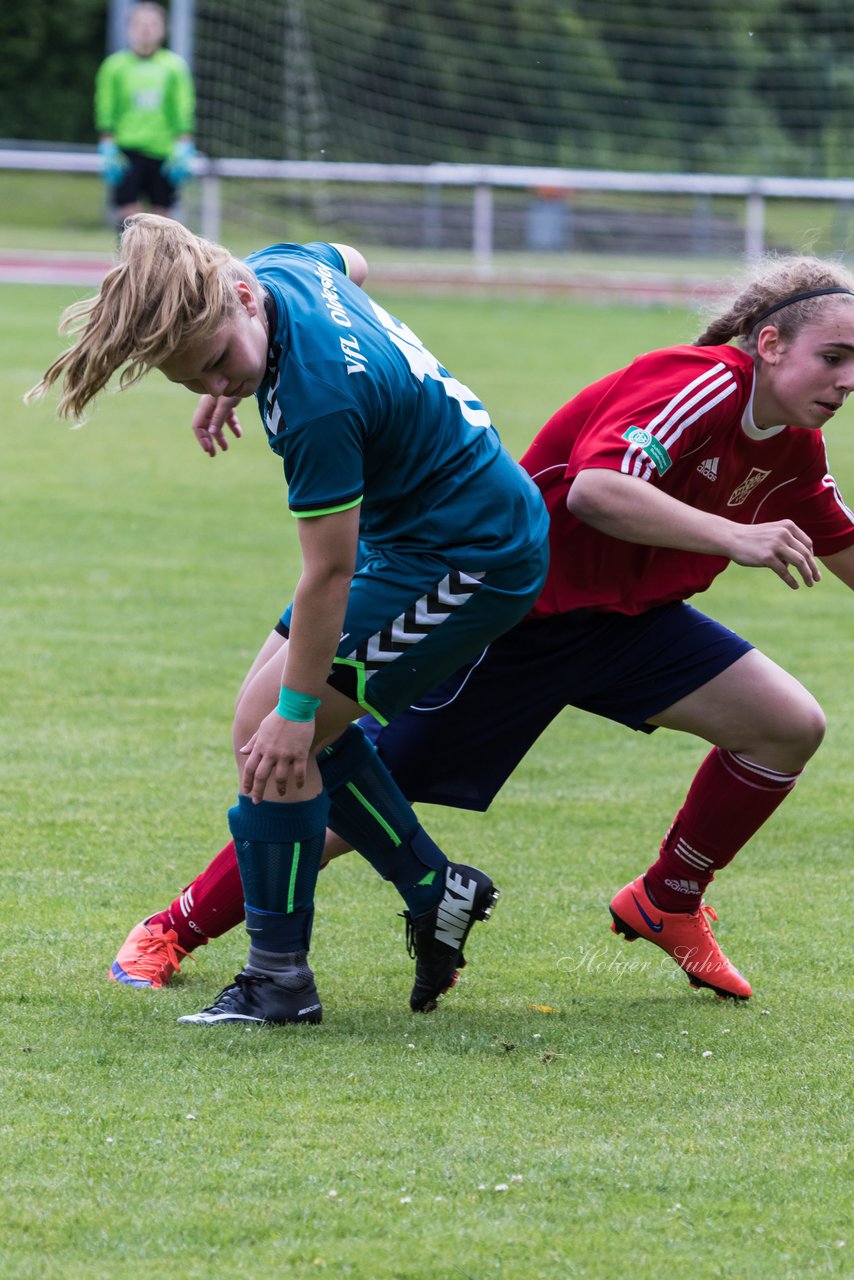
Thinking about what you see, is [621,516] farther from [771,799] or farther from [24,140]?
[24,140]

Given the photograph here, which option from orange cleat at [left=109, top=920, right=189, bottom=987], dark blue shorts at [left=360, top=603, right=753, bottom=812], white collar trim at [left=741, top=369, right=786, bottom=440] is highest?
white collar trim at [left=741, top=369, right=786, bottom=440]

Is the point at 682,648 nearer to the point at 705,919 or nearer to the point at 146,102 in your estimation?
the point at 705,919

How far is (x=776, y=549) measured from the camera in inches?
132

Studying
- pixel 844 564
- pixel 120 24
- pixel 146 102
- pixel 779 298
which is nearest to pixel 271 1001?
pixel 844 564

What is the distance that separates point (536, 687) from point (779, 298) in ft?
3.13

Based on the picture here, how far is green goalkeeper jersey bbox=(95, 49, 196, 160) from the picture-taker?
17984 millimetres

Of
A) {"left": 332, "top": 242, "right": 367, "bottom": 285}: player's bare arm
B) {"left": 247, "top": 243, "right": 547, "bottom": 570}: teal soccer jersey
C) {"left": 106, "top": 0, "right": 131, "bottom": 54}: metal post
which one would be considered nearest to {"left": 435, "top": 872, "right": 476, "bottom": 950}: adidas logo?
{"left": 247, "top": 243, "right": 547, "bottom": 570}: teal soccer jersey

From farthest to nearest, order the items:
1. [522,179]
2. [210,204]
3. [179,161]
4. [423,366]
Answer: [522,179] < [210,204] < [179,161] < [423,366]

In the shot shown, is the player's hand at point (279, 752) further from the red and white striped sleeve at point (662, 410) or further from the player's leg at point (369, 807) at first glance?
the red and white striped sleeve at point (662, 410)

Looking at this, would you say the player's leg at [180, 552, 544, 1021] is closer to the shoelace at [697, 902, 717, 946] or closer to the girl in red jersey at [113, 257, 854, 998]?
the girl in red jersey at [113, 257, 854, 998]

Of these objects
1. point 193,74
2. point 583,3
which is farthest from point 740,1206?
point 193,74

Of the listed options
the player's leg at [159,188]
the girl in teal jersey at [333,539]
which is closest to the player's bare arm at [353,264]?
the girl in teal jersey at [333,539]

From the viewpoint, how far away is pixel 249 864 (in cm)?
362

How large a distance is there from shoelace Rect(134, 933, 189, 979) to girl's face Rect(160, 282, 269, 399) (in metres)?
1.28
